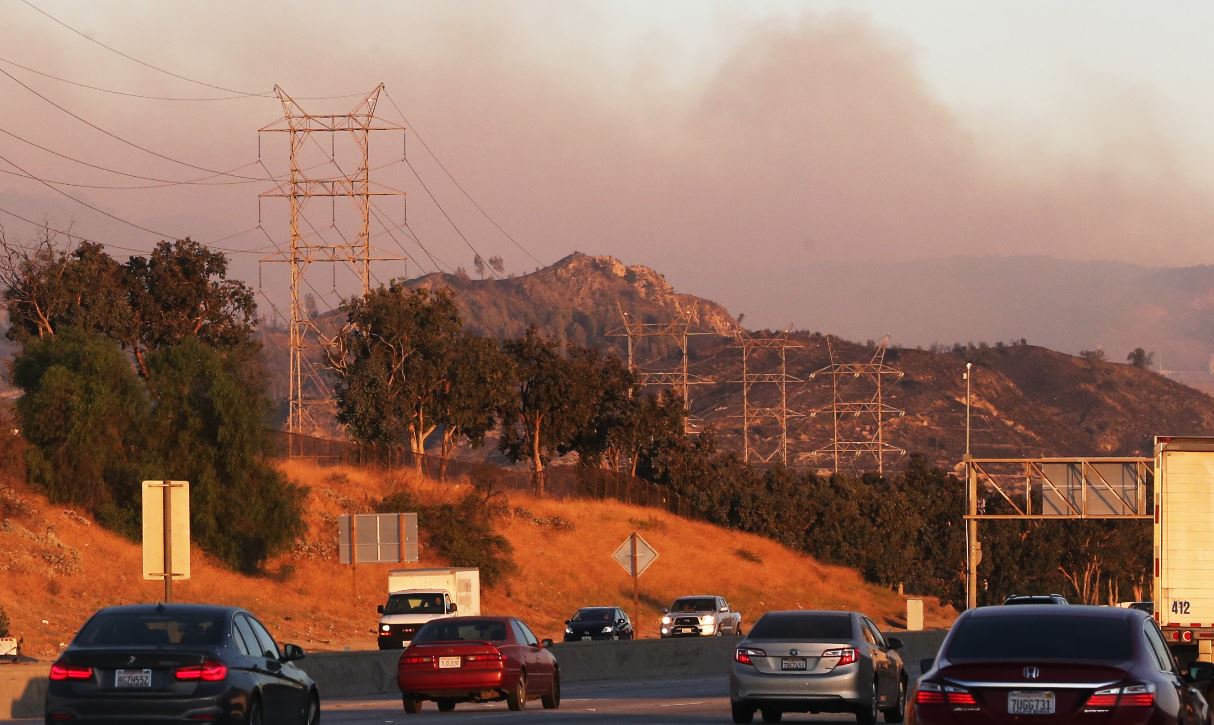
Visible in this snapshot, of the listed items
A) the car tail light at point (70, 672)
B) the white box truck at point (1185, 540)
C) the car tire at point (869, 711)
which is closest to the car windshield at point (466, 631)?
the car tire at point (869, 711)

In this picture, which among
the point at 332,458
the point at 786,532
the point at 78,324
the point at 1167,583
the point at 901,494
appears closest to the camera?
the point at 1167,583

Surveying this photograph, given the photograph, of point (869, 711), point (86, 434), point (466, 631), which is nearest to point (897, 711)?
point (869, 711)

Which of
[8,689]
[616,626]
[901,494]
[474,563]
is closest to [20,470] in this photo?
[474,563]

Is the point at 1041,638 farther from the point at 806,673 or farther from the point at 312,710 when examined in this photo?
the point at 806,673

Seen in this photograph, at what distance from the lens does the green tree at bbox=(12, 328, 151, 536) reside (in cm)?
6438

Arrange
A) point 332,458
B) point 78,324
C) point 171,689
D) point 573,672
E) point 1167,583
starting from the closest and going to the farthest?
point 171,689, point 1167,583, point 573,672, point 78,324, point 332,458

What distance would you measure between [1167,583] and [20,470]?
160 feet

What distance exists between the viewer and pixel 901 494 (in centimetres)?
11719

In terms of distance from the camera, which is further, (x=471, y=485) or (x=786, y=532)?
(x=786, y=532)

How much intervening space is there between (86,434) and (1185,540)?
48.2 meters

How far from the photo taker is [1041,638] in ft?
45.4

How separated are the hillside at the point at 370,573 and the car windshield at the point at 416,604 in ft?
20.5

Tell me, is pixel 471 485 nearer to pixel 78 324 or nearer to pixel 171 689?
pixel 78 324

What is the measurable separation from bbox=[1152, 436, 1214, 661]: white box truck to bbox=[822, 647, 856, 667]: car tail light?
4246 millimetres
